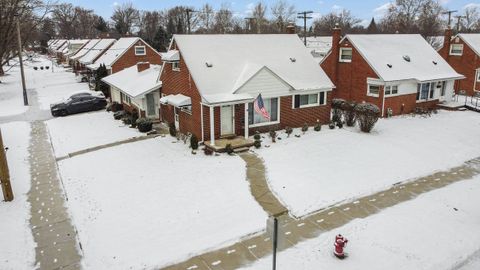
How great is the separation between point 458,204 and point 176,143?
46.3ft

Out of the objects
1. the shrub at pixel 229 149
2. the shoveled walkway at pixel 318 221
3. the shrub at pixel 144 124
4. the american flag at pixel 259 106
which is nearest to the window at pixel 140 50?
the shrub at pixel 144 124

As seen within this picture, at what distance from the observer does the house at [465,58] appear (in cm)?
3638

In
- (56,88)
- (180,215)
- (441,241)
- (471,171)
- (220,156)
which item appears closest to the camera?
(441,241)

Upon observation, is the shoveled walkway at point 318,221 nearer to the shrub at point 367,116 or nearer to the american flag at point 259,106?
the american flag at point 259,106

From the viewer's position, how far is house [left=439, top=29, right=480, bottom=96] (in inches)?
1432

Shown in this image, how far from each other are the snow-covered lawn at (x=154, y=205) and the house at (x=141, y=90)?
643 centimetres

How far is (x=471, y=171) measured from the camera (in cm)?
1786

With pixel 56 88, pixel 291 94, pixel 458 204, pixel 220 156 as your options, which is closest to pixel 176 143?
pixel 220 156

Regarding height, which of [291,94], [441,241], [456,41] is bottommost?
[441,241]

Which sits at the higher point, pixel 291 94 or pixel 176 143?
pixel 291 94

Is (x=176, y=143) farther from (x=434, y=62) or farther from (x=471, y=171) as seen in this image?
(x=434, y=62)

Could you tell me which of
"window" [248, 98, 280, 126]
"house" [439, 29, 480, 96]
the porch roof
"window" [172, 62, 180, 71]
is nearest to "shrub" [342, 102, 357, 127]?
"window" [248, 98, 280, 126]

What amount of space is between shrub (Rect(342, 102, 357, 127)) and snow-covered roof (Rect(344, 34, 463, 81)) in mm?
4422

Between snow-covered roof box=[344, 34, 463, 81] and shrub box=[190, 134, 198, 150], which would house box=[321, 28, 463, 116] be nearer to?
snow-covered roof box=[344, 34, 463, 81]
